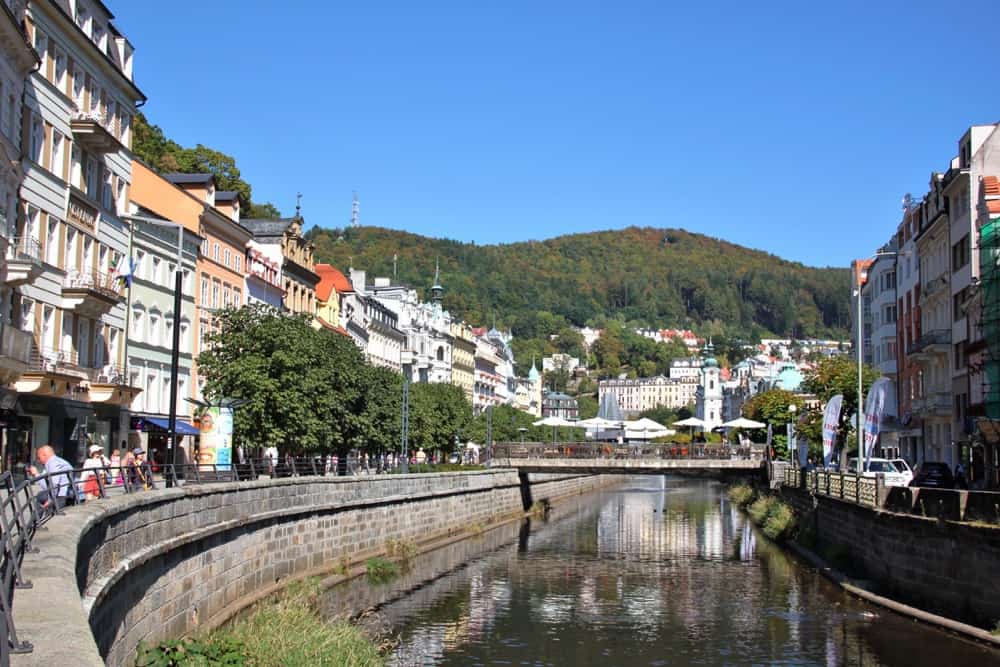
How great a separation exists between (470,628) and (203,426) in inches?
447

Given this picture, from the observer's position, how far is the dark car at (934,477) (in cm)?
4356

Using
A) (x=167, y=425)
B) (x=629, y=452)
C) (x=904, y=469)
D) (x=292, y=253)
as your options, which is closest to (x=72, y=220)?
(x=167, y=425)

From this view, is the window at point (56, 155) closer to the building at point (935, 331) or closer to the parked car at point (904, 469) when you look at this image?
the parked car at point (904, 469)

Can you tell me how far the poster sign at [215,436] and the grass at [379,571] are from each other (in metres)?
6.32

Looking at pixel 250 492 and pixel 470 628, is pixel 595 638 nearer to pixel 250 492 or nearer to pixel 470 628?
pixel 470 628

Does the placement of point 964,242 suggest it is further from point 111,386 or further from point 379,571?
point 111,386

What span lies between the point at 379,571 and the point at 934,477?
64.9ft

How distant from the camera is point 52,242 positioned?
4044cm

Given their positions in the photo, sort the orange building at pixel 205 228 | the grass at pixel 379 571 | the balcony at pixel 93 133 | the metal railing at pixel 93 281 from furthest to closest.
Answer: the orange building at pixel 205 228
the metal railing at pixel 93 281
the balcony at pixel 93 133
the grass at pixel 379 571

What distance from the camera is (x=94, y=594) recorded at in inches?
683

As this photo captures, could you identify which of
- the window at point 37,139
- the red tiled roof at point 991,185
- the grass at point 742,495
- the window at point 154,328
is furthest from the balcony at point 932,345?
the window at point 37,139

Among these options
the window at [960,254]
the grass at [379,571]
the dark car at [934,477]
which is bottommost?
the grass at [379,571]

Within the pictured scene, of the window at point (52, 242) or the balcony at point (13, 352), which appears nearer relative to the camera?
the balcony at point (13, 352)

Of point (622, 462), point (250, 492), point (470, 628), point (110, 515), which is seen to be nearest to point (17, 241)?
point (250, 492)
